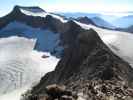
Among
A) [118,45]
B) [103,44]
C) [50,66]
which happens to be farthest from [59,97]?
[50,66]

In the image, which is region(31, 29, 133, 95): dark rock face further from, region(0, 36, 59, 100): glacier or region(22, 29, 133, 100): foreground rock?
region(0, 36, 59, 100): glacier

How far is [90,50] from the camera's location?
9125 centimetres

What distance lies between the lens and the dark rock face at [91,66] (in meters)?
59.0

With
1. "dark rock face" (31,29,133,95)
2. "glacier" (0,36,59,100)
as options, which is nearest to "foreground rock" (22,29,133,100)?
"dark rock face" (31,29,133,95)

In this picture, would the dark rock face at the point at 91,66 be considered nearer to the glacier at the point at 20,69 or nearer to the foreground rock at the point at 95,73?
the foreground rock at the point at 95,73

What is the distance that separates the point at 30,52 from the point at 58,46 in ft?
58.9

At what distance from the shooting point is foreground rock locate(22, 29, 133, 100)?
1626 inches

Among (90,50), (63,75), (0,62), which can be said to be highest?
(90,50)

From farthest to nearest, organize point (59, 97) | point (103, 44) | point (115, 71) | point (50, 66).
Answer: point (50, 66) < point (103, 44) < point (115, 71) < point (59, 97)

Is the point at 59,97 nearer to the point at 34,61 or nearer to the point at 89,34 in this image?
the point at 89,34

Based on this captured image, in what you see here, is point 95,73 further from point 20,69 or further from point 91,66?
point 20,69

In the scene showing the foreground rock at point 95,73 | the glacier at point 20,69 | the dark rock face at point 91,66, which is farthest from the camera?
the glacier at point 20,69

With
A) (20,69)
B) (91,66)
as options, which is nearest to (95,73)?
(91,66)

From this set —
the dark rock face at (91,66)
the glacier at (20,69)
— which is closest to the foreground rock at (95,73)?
the dark rock face at (91,66)
